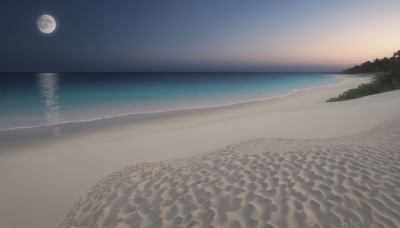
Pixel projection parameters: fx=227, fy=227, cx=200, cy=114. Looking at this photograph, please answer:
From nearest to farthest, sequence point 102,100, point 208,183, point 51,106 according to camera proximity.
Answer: point 208,183
point 51,106
point 102,100

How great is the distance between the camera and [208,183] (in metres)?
4.91

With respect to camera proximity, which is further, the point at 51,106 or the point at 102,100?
the point at 102,100

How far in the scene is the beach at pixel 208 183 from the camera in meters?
3.82

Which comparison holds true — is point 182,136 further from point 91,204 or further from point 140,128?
point 91,204

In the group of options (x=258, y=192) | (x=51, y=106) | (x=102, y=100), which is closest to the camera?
(x=258, y=192)

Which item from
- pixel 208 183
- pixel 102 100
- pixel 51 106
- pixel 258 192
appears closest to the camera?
pixel 258 192

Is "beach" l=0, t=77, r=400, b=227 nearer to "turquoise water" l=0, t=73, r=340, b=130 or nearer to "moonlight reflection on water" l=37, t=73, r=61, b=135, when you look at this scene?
"moonlight reflection on water" l=37, t=73, r=61, b=135

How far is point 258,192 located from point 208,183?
42.8 inches

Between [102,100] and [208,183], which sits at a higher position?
[208,183]

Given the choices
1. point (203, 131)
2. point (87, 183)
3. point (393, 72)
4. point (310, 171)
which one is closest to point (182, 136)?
point (203, 131)

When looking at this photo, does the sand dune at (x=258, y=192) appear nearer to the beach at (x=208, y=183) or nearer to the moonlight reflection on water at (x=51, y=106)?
the beach at (x=208, y=183)

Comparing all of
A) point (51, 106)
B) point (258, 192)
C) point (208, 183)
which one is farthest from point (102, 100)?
point (258, 192)

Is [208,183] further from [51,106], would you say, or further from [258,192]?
[51,106]

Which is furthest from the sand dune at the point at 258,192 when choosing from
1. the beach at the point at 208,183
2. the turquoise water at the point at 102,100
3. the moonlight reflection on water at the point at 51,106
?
the turquoise water at the point at 102,100
